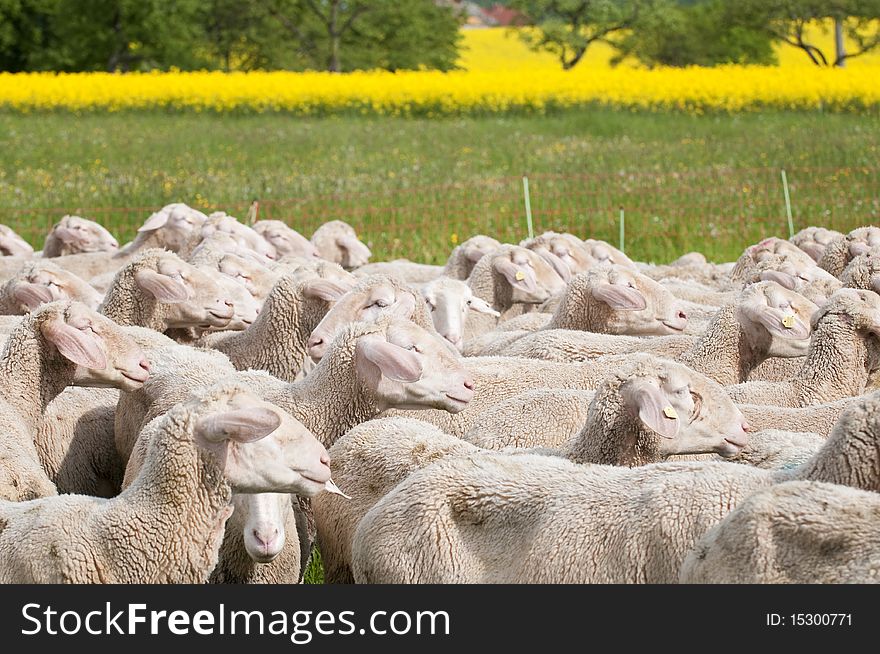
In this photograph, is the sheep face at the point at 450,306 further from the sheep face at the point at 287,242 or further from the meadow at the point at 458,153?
the meadow at the point at 458,153

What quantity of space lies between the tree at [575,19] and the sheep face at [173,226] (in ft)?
128

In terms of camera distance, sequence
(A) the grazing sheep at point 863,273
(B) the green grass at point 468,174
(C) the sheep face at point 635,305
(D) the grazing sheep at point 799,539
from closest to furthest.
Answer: (D) the grazing sheep at point 799,539 < (C) the sheep face at point 635,305 < (A) the grazing sheep at point 863,273 < (B) the green grass at point 468,174

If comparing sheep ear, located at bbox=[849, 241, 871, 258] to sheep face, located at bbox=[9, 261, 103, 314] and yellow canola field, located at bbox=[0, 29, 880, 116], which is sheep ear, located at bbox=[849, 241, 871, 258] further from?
yellow canola field, located at bbox=[0, 29, 880, 116]

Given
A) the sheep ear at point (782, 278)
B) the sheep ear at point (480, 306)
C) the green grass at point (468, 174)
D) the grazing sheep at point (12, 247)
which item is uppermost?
the sheep ear at point (782, 278)

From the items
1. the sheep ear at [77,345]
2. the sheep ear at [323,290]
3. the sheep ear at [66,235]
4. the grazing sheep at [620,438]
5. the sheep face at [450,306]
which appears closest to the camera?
the grazing sheep at [620,438]

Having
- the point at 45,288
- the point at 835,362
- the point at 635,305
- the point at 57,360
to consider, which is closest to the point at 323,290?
the point at 45,288

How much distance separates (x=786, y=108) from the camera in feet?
89.2

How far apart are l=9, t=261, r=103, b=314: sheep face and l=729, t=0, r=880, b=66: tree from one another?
135 feet

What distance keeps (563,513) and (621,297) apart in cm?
387

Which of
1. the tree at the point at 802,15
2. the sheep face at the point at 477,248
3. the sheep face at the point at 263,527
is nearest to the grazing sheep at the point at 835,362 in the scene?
the sheep face at the point at 263,527

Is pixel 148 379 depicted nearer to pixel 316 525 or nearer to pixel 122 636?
pixel 316 525

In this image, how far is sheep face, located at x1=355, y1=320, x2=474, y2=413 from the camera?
18.5 ft

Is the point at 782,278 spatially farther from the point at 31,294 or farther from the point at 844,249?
the point at 31,294

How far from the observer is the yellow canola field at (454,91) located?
28234 millimetres
